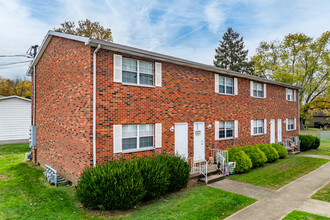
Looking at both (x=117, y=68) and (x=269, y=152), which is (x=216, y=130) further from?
(x=117, y=68)

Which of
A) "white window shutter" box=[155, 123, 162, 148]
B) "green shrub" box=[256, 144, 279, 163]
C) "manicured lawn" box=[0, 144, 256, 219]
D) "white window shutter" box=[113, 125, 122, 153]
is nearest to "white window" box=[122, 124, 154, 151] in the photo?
"white window shutter" box=[155, 123, 162, 148]

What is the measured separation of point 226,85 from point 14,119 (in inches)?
778

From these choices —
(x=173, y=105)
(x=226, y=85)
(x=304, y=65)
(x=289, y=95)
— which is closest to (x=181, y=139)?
(x=173, y=105)

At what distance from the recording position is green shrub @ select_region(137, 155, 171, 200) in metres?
6.64

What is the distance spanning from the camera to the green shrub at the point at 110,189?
19.1 feet

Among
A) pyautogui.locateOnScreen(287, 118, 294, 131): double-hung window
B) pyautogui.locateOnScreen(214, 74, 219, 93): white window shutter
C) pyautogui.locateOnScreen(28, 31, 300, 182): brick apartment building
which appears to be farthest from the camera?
pyautogui.locateOnScreen(287, 118, 294, 131): double-hung window

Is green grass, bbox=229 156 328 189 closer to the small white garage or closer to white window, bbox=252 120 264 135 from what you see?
white window, bbox=252 120 264 135

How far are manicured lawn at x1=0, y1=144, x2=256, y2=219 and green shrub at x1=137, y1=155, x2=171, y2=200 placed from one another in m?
0.34

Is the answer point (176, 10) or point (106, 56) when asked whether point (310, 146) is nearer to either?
point (176, 10)

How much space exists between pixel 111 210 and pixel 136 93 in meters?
4.44

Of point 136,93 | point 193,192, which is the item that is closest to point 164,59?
point 136,93

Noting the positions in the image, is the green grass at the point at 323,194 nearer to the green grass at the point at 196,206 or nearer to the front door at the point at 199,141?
the green grass at the point at 196,206

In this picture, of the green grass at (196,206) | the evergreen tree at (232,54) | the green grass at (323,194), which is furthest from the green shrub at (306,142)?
the evergreen tree at (232,54)

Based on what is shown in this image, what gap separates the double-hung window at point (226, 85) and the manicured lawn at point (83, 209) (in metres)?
6.78
